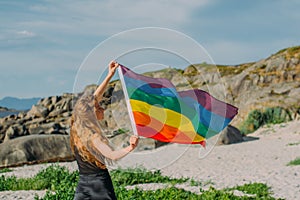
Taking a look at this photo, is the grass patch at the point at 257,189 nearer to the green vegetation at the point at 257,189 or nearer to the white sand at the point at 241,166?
the green vegetation at the point at 257,189

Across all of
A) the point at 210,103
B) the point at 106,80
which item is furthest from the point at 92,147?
the point at 210,103

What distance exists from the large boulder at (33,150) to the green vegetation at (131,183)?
18.9ft

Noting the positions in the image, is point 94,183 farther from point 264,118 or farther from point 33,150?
point 264,118

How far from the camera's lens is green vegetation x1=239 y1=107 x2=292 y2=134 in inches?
1047

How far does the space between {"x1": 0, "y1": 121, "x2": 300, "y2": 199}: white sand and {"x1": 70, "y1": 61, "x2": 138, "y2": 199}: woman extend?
2.87ft

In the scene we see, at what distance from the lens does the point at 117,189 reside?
980 cm

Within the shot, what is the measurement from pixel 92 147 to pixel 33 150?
46.6 ft

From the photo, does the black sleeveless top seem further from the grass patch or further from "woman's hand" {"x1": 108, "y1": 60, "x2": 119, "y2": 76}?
the grass patch

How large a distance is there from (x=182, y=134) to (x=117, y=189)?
4890 millimetres

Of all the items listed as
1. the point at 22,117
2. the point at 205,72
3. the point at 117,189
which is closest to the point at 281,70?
the point at 22,117

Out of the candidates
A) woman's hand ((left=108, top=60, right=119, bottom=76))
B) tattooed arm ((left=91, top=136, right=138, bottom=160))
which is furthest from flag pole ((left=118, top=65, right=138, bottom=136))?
tattooed arm ((left=91, top=136, right=138, bottom=160))

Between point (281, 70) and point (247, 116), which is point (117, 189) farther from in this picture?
point (281, 70)

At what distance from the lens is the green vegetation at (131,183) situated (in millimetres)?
9359

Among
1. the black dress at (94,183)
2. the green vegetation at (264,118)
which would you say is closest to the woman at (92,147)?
the black dress at (94,183)
